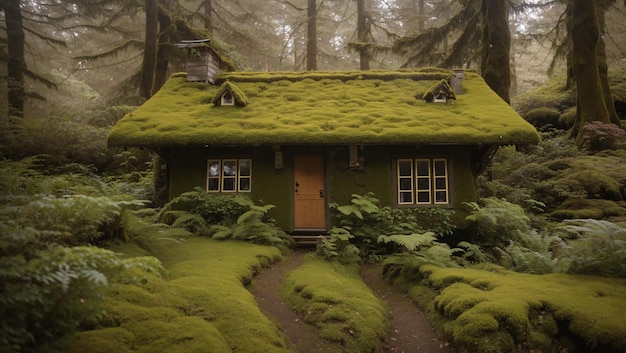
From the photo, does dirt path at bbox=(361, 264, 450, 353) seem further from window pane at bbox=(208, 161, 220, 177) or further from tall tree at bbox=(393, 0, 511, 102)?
tall tree at bbox=(393, 0, 511, 102)

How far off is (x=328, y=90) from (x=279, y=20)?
16.8 metres

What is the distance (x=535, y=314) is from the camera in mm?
5172

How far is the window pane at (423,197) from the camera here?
11.7 m

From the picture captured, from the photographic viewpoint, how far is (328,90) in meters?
14.2

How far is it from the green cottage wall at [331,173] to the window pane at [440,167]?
0.18 metres

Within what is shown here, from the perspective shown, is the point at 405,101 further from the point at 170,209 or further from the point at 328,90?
the point at 170,209

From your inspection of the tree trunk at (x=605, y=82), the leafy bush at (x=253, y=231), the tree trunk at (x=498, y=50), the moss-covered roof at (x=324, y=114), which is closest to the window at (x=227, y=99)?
the moss-covered roof at (x=324, y=114)

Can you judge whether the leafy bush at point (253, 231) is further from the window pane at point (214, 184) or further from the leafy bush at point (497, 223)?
the leafy bush at point (497, 223)

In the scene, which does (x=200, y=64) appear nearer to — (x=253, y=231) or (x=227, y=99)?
(x=227, y=99)

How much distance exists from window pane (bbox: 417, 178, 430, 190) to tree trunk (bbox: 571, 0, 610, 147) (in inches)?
280

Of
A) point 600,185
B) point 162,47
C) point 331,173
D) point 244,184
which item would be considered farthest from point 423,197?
point 162,47

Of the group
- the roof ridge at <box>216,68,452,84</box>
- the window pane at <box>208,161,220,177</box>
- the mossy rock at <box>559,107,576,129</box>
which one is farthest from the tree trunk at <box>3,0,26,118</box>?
the mossy rock at <box>559,107,576,129</box>

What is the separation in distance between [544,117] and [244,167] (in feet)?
48.9

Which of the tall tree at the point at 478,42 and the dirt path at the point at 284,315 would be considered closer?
the dirt path at the point at 284,315
